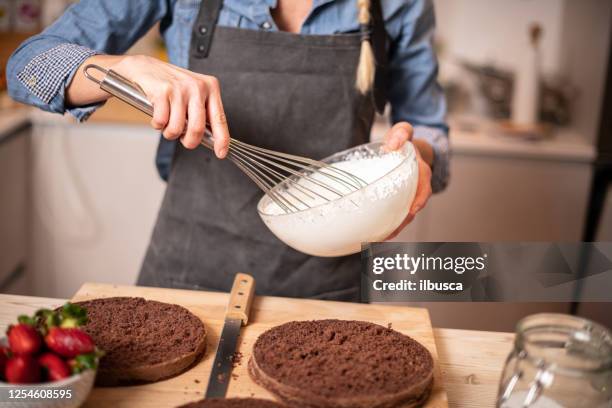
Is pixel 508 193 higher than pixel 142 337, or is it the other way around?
pixel 142 337

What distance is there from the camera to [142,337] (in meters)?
0.95

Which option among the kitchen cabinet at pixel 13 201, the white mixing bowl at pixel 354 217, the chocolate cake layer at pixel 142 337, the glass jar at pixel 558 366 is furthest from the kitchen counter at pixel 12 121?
the glass jar at pixel 558 366

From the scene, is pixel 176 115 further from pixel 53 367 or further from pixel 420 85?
pixel 420 85

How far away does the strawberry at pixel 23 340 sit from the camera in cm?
74

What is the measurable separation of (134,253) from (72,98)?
139 cm

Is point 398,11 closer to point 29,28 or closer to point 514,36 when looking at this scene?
point 514,36

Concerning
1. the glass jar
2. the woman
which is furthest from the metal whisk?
the glass jar

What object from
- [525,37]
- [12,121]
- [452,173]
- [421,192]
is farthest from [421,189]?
[525,37]

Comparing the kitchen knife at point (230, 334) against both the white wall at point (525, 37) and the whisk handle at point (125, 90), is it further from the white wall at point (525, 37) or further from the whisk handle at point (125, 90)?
the white wall at point (525, 37)

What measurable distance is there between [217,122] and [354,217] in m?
0.22

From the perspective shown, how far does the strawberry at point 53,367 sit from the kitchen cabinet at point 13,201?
161cm

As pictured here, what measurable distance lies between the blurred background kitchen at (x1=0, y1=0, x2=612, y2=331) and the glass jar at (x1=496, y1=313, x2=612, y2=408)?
4.53 ft

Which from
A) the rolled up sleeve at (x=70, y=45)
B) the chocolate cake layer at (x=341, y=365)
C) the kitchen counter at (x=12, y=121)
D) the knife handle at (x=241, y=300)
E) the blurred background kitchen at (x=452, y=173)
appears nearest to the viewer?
the chocolate cake layer at (x=341, y=365)

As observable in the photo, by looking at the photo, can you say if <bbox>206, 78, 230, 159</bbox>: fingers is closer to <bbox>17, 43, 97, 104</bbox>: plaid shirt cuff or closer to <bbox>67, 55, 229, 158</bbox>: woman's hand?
<bbox>67, 55, 229, 158</bbox>: woman's hand
